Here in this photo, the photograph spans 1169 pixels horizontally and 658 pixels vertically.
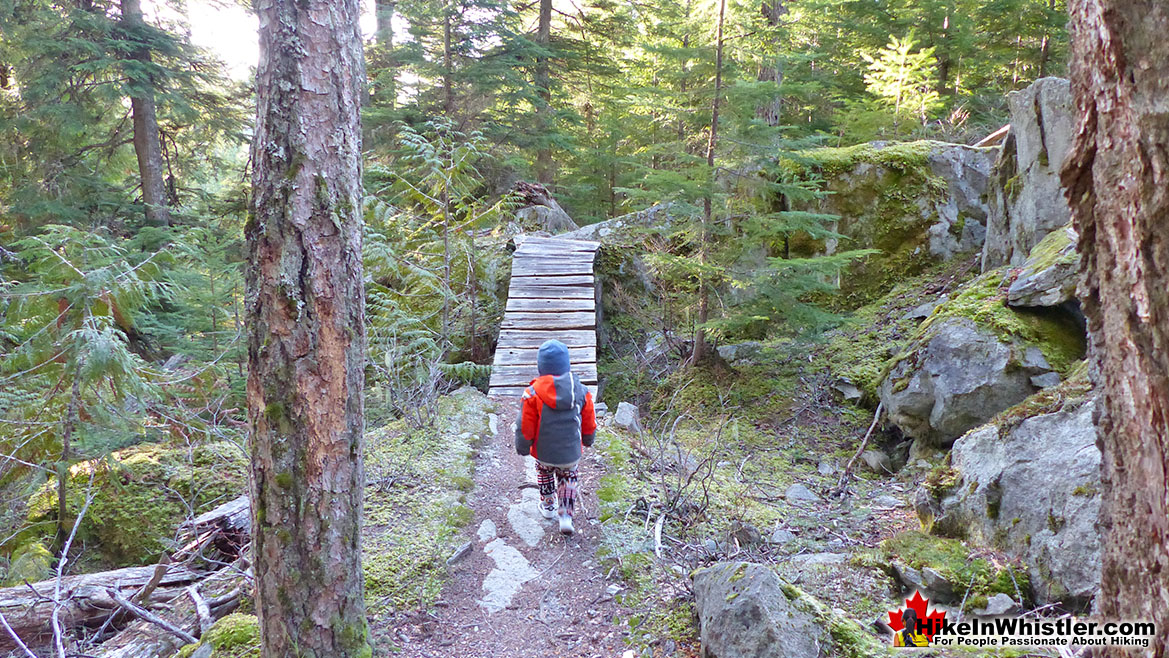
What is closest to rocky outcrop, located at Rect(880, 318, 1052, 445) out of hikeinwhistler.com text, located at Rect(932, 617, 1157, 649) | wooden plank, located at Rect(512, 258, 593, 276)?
hikeinwhistler.com text, located at Rect(932, 617, 1157, 649)

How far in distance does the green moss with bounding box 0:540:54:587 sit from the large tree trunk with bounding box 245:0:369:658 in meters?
3.06

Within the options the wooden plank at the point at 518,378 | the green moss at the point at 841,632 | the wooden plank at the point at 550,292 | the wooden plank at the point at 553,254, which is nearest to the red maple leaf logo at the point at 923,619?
the green moss at the point at 841,632

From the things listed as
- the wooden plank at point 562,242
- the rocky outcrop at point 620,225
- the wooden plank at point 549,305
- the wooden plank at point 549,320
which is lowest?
the wooden plank at point 549,320

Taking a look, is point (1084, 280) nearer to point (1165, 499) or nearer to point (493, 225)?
point (1165, 499)

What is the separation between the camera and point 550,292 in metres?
8.61

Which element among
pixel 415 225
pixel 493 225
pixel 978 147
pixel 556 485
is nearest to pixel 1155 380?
pixel 556 485

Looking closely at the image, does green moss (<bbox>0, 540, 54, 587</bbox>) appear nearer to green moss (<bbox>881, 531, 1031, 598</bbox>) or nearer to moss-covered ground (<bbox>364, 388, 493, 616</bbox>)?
moss-covered ground (<bbox>364, 388, 493, 616</bbox>)

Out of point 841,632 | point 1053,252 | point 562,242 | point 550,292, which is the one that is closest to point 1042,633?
point 841,632

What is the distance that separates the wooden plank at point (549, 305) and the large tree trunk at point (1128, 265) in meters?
6.93

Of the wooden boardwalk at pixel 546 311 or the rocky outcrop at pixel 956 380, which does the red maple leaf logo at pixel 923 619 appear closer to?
the rocky outcrop at pixel 956 380

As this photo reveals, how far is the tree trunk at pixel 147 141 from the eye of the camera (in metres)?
10.2

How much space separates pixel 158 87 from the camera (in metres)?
10.3

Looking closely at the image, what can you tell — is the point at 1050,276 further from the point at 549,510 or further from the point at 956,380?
the point at 549,510

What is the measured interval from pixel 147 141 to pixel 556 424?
1107 cm
